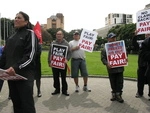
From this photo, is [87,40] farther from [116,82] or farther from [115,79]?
[116,82]

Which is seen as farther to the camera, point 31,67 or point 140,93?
point 140,93

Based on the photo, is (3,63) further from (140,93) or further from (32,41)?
(140,93)

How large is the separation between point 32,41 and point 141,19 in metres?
4.98

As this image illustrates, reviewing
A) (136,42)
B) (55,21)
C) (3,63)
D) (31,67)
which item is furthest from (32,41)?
(55,21)

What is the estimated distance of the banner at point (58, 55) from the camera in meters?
9.40

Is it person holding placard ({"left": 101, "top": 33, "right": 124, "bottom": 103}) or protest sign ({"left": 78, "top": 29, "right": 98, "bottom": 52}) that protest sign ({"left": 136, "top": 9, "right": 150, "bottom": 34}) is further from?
protest sign ({"left": 78, "top": 29, "right": 98, "bottom": 52})

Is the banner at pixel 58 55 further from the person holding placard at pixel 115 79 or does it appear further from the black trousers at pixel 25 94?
the black trousers at pixel 25 94

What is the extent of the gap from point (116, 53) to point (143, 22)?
49.6 inches

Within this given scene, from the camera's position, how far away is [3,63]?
17.3 feet

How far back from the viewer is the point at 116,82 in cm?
848

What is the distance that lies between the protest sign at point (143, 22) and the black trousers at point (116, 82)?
144cm

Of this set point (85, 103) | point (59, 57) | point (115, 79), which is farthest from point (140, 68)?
point (59, 57)

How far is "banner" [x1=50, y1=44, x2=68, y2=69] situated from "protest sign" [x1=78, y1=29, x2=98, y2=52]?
652mm

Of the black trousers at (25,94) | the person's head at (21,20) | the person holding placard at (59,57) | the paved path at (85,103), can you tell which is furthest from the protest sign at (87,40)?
the black trousers at (25,94)
